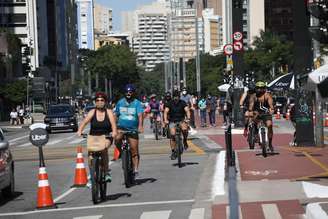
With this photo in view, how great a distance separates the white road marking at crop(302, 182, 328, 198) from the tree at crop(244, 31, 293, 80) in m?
89.8

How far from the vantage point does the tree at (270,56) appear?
340 ft

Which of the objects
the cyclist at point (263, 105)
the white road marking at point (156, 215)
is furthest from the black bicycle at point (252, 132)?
the white road marking at point (156, 215)

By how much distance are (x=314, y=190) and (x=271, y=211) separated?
2003 mm

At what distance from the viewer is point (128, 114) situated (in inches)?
591

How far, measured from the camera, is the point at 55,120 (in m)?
43.9

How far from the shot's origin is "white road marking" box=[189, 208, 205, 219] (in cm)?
1088

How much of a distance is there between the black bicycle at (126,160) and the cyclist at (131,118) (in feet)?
0.28

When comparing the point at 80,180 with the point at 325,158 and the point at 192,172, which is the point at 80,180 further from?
Result: the point at 325,158

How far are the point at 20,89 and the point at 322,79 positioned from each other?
8629 centimetres

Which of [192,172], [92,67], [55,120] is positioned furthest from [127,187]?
[92,67]

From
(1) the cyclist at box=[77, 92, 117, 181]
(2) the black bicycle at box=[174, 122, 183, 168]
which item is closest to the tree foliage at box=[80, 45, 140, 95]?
(2) the black bicycle at box=[174, 122, 183, 168]

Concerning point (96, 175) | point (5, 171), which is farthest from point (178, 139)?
point (96, 175)

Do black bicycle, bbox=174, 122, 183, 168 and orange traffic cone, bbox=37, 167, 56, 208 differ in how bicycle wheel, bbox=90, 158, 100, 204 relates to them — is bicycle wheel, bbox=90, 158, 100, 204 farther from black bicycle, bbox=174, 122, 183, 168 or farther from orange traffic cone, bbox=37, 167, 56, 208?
black bicycle, bbox=174, 122, 183, 168

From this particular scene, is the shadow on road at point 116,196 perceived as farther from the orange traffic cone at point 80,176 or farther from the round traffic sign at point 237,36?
the round traffic sign at point 237,36
